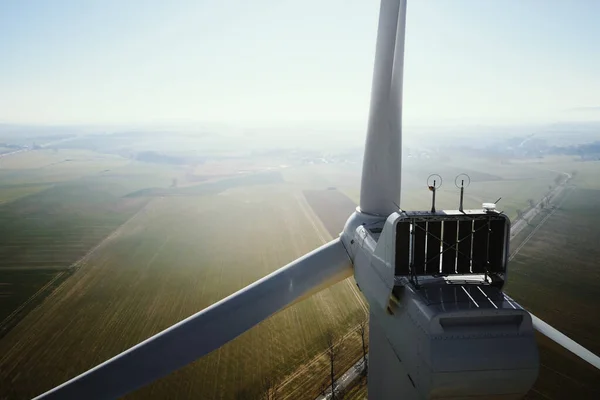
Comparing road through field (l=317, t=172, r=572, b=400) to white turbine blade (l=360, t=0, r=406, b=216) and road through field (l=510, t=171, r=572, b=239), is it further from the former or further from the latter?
white turbine blade (l=360, t=0, r=406, b=216)

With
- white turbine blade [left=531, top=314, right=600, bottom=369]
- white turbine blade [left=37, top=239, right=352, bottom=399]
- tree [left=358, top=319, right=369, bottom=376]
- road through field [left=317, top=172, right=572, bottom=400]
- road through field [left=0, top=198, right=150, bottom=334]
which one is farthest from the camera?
road through field [left=0, top=198, right=150, bottom=334]

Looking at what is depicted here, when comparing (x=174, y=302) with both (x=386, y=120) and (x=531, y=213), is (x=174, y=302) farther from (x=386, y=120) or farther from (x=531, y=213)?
(x=531, y=213)

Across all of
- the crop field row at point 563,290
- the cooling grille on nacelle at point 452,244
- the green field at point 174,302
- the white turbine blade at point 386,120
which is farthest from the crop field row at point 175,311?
the cooling grille on nacelle at point 452,244

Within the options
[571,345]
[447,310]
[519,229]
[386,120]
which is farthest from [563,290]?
[447,310]

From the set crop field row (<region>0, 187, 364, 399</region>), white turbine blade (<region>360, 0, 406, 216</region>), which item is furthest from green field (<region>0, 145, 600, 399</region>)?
white turbine blade (<region>360, 0, 406, 216</region>)

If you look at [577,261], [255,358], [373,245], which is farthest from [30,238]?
[577,261]

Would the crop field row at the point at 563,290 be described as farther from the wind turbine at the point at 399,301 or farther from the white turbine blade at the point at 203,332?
the white turbine blade at the point at 203,332
